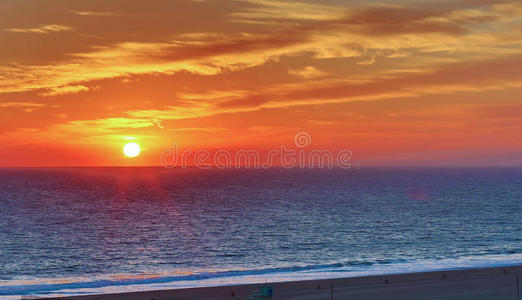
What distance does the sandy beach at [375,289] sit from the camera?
4531cm

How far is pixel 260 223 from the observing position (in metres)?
104

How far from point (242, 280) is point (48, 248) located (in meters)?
33.3

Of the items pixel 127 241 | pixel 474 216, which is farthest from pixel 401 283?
pixel 474 216

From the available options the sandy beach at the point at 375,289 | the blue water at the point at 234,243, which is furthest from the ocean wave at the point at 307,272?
the sandy beach at the point at 375,289

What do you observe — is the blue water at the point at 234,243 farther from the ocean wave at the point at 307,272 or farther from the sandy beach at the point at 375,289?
the sandy beach at the point at 375,289

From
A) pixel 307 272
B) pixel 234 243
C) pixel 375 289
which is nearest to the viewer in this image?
pixel 375 289

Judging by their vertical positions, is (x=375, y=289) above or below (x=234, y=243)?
below

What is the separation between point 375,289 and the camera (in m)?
48.0

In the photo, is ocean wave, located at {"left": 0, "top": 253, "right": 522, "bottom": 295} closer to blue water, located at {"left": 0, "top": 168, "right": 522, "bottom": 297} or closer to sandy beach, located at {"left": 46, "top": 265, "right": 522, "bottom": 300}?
blue water, located at {"left": 0, "top": 168, "right": 522, "bottom": 297}

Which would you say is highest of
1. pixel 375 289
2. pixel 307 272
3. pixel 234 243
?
pixel 234 243

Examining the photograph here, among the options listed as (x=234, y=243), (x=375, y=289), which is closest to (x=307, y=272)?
(x=375, y=289)

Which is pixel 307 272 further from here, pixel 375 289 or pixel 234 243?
pixel 234 243

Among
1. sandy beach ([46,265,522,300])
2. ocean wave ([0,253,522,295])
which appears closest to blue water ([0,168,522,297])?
ocean wave ([0,253,522,295])

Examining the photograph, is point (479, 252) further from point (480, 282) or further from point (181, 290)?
point (181, 290)
